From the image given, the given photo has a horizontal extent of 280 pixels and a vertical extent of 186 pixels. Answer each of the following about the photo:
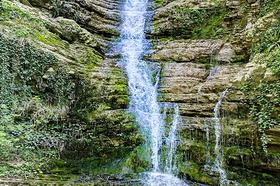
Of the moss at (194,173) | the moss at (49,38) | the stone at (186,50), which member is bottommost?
the moss at (194,173)

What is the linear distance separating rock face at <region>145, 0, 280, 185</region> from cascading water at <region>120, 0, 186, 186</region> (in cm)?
38

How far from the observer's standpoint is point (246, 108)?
731 centimetres

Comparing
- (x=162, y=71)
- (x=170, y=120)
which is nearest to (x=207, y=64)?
(x=162, y=71)

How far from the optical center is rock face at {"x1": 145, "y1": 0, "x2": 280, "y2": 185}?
6.77 m

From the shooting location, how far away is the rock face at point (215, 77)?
6766 mm

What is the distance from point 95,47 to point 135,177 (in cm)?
683

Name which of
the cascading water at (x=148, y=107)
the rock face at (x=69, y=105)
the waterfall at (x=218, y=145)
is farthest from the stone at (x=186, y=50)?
the waterfall at (x=218, y=145)

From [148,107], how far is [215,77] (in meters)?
2.86

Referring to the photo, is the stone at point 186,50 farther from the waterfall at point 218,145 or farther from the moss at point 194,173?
the moss at point 194,173

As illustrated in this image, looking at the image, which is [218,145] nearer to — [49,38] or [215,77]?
[215,77]

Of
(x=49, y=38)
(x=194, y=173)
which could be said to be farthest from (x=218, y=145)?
(x=49, y=38)

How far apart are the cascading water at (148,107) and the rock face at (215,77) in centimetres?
38

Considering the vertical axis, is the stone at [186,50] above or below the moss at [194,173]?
above

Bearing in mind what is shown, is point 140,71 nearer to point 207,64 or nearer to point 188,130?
point 207,64
